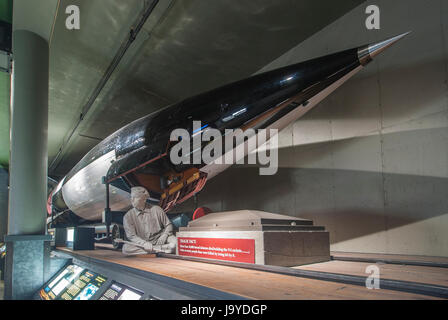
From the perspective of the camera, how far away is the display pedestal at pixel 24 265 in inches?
99.3

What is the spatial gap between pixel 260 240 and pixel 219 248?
0.37 metres

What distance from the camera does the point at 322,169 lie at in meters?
3.82

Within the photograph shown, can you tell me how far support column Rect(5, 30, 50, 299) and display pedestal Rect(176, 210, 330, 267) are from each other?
5.33 feet

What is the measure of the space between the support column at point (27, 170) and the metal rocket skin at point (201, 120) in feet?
3.27

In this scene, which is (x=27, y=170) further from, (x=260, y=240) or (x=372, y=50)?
(x=372, y=50)

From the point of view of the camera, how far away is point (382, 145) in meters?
3.18

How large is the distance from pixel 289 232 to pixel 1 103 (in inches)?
286

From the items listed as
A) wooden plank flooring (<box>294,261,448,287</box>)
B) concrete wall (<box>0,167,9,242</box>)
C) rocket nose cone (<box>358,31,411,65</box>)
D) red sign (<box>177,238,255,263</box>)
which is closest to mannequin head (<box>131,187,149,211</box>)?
red sign (<box>177,238,255,263</box>)

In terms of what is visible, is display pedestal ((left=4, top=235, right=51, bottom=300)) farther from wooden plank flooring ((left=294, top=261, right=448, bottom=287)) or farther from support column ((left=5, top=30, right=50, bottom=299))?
wooden plank flooring ((left=294, top=261, right=448, bottom=287))

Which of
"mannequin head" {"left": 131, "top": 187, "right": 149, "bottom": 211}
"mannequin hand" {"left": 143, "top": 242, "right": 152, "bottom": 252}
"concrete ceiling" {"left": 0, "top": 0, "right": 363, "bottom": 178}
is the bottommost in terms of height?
"mannequin hand" {"left": 143, "top": 242, "right": 152, "bottom": 252}

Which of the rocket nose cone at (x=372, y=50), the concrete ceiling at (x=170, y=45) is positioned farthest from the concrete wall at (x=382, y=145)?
the rocket nose cone at (x=372, y=50)

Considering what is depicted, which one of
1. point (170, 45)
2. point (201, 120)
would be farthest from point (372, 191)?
point (170, 45)

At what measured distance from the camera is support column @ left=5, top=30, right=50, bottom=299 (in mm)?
2572
